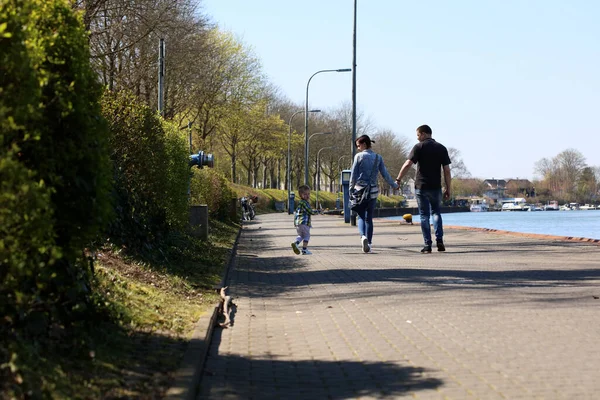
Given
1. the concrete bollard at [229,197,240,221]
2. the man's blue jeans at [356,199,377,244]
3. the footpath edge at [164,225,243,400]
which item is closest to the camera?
the footpath edge at [164,225,243,400]

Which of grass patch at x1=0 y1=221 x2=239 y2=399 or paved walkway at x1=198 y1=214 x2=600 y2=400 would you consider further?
paved walkway at x1=198 y1=214 x2=600 y2=400

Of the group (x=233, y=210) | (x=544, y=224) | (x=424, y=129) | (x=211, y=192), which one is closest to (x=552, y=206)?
(x=544, y=224)

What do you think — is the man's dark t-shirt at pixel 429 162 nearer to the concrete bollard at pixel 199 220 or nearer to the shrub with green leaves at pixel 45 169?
the concrete bollard at pixel 199 220

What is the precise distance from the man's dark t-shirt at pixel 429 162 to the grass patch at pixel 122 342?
5.82 metres

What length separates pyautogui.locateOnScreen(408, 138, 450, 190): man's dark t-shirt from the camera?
16.4m

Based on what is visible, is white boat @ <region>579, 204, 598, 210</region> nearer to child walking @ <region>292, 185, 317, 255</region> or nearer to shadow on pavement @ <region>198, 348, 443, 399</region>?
child walking @ <region>292, 185, 317, 255</region>

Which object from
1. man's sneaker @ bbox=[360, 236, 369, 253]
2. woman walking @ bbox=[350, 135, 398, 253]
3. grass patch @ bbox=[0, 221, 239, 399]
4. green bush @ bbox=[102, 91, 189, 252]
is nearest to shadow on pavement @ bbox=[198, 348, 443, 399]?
grass patch @ bbox=[0, 221, 239, 399]

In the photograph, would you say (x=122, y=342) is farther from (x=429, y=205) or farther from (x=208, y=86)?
(x=208, y=86)

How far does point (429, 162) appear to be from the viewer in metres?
16.4

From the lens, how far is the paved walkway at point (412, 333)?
5.62 meters

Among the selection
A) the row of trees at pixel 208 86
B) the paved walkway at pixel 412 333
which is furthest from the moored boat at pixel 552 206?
the paved walkway at pixel 412 333

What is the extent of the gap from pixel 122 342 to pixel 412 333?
237 cm

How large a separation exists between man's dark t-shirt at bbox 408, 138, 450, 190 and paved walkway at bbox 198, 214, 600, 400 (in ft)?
8.29

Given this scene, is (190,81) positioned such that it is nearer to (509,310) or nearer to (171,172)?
(171,172)
